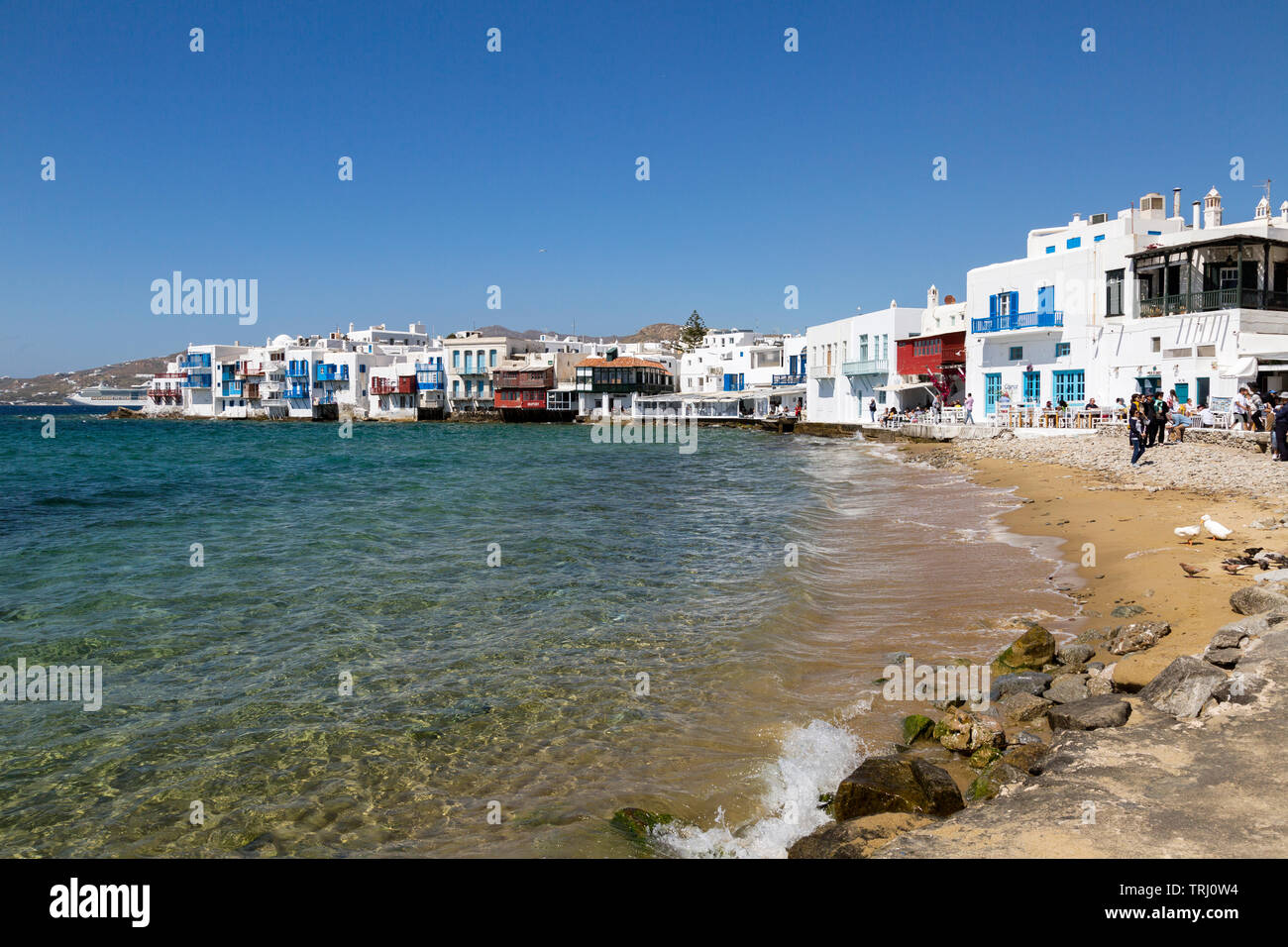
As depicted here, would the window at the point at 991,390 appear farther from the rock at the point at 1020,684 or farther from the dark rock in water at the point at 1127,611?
the rock at the point at 1020,684

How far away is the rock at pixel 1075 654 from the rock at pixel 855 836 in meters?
3.85

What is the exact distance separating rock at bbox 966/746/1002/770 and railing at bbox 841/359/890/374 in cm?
5094

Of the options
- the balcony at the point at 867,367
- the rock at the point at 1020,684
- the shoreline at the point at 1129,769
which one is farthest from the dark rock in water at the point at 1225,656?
the balcony at the point at 867,367

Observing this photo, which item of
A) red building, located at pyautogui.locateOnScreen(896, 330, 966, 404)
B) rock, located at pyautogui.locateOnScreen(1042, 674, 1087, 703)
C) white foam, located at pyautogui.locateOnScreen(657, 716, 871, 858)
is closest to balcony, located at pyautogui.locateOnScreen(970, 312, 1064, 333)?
red building, located at pyautogui.locateOnScreen(896, 330, 966, 404)

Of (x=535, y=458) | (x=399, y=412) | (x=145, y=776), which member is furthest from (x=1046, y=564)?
(x=399, y=412)

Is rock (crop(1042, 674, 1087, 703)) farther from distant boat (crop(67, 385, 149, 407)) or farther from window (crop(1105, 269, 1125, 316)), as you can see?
distant boat (crop(67, 385, 149, 407))

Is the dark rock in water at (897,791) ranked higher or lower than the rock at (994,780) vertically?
lower

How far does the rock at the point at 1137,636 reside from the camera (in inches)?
317

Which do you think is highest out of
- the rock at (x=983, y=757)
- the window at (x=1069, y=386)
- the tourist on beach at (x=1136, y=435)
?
the window at (x=1069, y=386)
